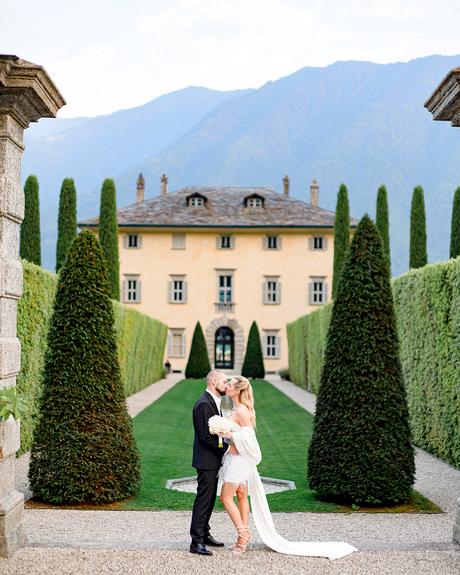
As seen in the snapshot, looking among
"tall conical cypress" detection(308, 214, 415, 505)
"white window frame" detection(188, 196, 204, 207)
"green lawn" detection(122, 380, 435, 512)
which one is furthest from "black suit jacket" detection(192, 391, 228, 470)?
"white window frame" detection(188, 196, 204, 207)

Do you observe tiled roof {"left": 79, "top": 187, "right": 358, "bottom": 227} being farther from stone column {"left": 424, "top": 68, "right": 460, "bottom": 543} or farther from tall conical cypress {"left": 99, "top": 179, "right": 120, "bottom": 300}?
stone column {"left": 424, "top": 68, "right": 460, "bottom": 543}

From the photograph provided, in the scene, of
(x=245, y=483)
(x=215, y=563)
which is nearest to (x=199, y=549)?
(x=215, y=563)

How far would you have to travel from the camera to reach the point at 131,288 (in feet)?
156

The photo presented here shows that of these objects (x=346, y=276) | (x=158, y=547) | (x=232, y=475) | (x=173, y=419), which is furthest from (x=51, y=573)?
(x=173, y=419)

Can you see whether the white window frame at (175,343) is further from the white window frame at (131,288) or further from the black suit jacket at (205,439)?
the black suit jacket at (205,439)

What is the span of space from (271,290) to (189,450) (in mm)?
34085

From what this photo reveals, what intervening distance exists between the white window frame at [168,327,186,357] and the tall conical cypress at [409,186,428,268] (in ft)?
48.7

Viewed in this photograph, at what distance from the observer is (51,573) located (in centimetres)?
569

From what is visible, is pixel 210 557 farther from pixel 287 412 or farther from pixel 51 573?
pixel 287 412

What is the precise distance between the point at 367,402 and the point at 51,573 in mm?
4233

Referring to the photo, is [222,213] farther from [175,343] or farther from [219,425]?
[219,425]

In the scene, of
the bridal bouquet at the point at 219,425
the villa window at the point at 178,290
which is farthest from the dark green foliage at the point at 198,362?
the bridal bouquet at the point at 219,425

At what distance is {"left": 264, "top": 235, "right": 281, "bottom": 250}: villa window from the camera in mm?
47219

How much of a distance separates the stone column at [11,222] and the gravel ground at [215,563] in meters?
0.30
